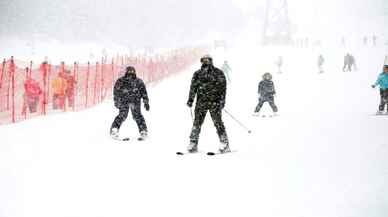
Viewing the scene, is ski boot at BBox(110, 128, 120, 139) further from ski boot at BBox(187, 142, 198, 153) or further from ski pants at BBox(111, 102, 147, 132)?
ski boot at BBox(187, 142, 198, 153)

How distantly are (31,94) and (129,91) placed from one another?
6.70 meters

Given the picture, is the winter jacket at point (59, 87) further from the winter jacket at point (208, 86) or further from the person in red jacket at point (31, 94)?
the winter jacket at point (208, 86)

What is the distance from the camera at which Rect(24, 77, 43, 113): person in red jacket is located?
15.1 m

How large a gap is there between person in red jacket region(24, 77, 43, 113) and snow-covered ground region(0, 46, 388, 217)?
1958 mm

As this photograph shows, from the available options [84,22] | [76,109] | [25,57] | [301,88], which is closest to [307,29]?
[84,22]

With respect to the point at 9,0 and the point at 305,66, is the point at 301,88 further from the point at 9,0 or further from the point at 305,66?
the point at 9,0

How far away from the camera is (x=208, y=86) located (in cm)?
817

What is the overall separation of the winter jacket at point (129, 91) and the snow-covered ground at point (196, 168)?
838 mm

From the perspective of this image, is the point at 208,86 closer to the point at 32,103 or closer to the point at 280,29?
the point at 32,103

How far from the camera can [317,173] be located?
22.9 ft

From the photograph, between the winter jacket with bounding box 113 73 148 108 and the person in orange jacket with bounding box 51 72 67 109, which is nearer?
the winter jacket with bounding box 113 73 148 108

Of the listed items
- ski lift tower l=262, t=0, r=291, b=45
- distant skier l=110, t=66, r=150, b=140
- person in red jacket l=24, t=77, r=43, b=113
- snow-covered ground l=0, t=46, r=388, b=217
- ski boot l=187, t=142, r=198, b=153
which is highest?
ski lift tower l=262, t=0, r=291, b=45

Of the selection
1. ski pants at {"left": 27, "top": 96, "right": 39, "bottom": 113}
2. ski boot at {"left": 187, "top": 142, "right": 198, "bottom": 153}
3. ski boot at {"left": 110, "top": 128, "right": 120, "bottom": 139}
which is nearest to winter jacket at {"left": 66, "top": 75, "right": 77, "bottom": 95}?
ski pants at {"left": 27, "top": 96, "right": 39, "bottom": 113}

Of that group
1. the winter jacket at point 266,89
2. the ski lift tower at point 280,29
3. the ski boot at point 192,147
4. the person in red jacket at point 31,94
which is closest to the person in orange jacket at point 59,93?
the person in red jacket at point 31,94
